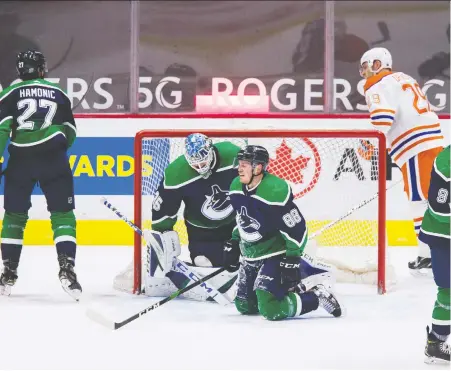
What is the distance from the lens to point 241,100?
20.5 ft

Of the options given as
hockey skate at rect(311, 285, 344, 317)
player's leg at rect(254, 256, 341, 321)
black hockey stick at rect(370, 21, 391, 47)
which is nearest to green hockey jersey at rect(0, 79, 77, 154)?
player's leg at rect(254, 256, 341, 321)

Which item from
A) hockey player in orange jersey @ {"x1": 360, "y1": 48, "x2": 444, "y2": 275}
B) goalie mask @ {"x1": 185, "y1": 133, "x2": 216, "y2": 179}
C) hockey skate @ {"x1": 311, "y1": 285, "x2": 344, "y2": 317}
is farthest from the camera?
hockey player in orange jersey @ {"x1": 360, "y1": 48, "x2": 444, "y2": 275}

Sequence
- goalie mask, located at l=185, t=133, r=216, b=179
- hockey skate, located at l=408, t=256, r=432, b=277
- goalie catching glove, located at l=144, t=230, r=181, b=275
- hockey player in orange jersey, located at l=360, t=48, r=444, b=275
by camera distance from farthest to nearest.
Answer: hockey skate, located at l=408, t=256, r=432, b=277 → hockey player in orange jersey, located at l=360, t=48, r=444, b=275 → goalie catching glove, located at l=144, t=230, r=181, b=275 → goalie mask, located at l=185, t=133, r=216, b=179

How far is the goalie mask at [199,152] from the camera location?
4.08 m

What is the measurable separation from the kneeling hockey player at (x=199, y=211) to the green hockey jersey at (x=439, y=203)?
1352 millimetres

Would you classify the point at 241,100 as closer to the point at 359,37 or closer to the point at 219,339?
the point at 359,37

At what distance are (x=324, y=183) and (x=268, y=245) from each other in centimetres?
146

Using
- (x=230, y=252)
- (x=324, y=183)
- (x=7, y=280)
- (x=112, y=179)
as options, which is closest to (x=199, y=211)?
(x=230, y=252)

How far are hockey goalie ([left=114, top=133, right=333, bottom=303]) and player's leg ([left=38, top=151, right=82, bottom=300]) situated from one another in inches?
13.3

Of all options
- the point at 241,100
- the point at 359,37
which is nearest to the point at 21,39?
the point at 241,100

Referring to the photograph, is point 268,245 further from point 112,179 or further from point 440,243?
Answer: point 112,179

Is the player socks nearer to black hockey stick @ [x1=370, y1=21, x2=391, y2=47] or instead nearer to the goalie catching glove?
the goalie catching glove

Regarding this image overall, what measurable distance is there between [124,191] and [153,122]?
1.53 ft

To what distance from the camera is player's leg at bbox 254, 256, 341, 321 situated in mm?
3729
